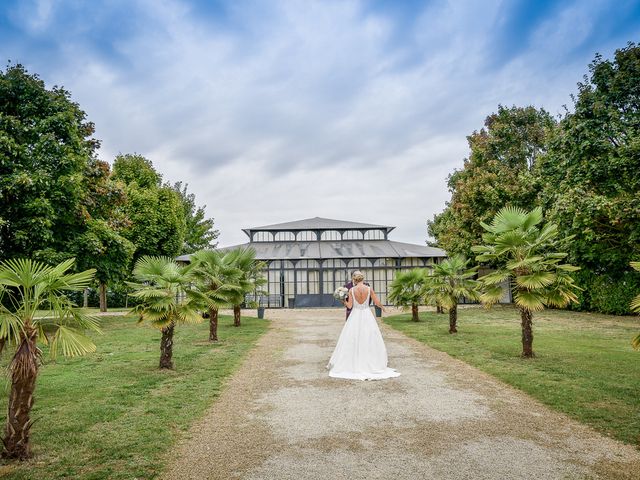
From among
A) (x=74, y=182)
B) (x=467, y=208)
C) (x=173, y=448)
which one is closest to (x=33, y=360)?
(x=173, y=448)

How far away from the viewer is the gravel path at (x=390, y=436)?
417cm

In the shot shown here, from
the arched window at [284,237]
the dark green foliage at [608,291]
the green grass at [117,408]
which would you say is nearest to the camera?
the green grass at [117,408]

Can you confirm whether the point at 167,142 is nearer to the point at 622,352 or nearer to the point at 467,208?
the point at 467,208

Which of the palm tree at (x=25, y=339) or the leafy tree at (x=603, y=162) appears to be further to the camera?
the leafy tree at (x=603, y=162)

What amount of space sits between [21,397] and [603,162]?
60.1 feet

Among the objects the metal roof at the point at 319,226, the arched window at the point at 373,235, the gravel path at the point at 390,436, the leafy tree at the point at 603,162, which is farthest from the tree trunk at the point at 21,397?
the arched window at the point at 373,235

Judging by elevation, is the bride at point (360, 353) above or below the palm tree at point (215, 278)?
below

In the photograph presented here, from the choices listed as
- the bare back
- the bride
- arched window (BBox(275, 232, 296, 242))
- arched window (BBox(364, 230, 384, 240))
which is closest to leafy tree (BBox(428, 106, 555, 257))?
arched window (BBox(364, 230, 384, 240))

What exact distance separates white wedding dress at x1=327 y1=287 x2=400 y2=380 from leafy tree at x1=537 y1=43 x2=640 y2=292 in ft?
35.8

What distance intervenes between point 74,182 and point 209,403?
13.3m

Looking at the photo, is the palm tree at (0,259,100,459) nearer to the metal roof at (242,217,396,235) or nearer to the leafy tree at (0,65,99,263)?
the leafy tree at (0,65,99,263)

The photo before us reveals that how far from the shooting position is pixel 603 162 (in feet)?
52.4

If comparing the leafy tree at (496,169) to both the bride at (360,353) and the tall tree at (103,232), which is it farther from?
the tall tree at (103,232)

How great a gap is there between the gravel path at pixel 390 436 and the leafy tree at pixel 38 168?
459 inches
